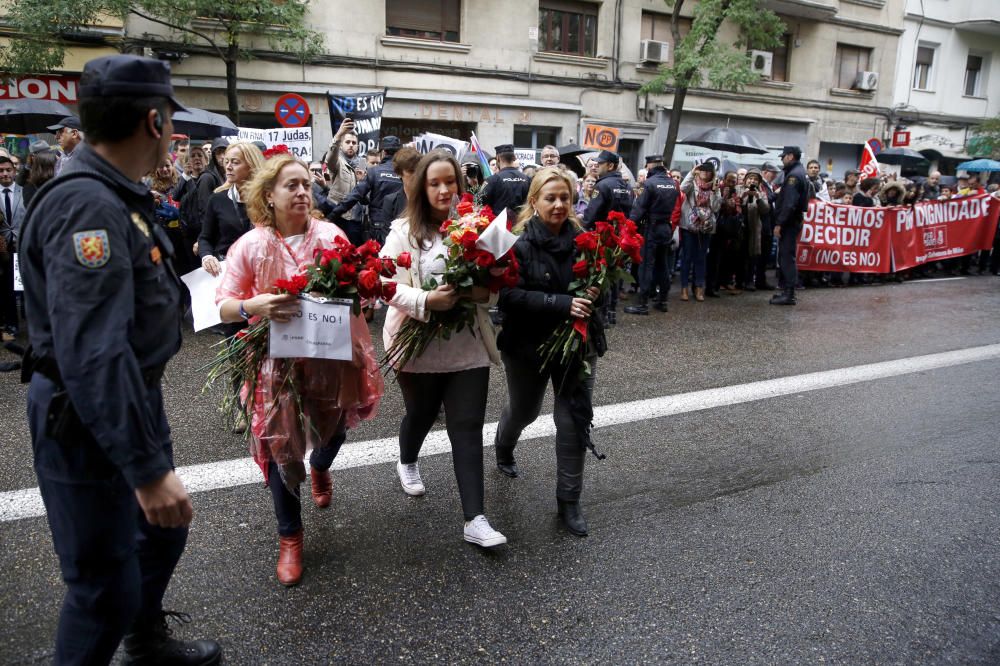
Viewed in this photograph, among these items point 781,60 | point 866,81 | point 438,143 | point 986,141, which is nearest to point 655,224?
point 438,143

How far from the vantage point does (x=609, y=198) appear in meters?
9.09

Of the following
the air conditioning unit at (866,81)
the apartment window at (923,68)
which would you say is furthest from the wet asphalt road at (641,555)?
the apartment window at (923,68)

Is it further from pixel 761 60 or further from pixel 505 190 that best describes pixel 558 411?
pixel 761 60

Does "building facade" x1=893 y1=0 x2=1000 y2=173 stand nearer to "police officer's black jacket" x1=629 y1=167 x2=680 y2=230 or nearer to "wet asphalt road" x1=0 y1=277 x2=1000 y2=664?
"police officer's black jacket" x1=629 y1=167 x2=680 y2=230

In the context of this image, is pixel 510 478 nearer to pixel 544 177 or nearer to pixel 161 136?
pixel 544 177

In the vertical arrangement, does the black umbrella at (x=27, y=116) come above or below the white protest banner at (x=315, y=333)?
above

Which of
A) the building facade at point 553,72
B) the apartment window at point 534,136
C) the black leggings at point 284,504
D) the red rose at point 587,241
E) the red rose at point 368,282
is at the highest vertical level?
the building facade at point 553,72

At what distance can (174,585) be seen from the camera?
128 inches

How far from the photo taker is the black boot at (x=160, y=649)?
8.62 feet

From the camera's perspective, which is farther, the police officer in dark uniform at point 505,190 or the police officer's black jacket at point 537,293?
the police officer in dark uniform at point 505,190

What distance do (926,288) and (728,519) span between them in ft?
36.6

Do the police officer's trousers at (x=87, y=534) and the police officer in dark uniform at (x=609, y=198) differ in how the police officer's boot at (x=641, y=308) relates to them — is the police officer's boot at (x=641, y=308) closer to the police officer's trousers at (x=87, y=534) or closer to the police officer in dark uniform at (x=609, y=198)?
the police officer in dark uniform at (x=609, y=198)

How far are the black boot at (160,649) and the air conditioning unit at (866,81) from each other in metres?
28.2

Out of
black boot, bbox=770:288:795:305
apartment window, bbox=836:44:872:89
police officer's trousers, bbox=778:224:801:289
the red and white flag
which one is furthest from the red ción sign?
apartment window, bbox=836:44:872:89
